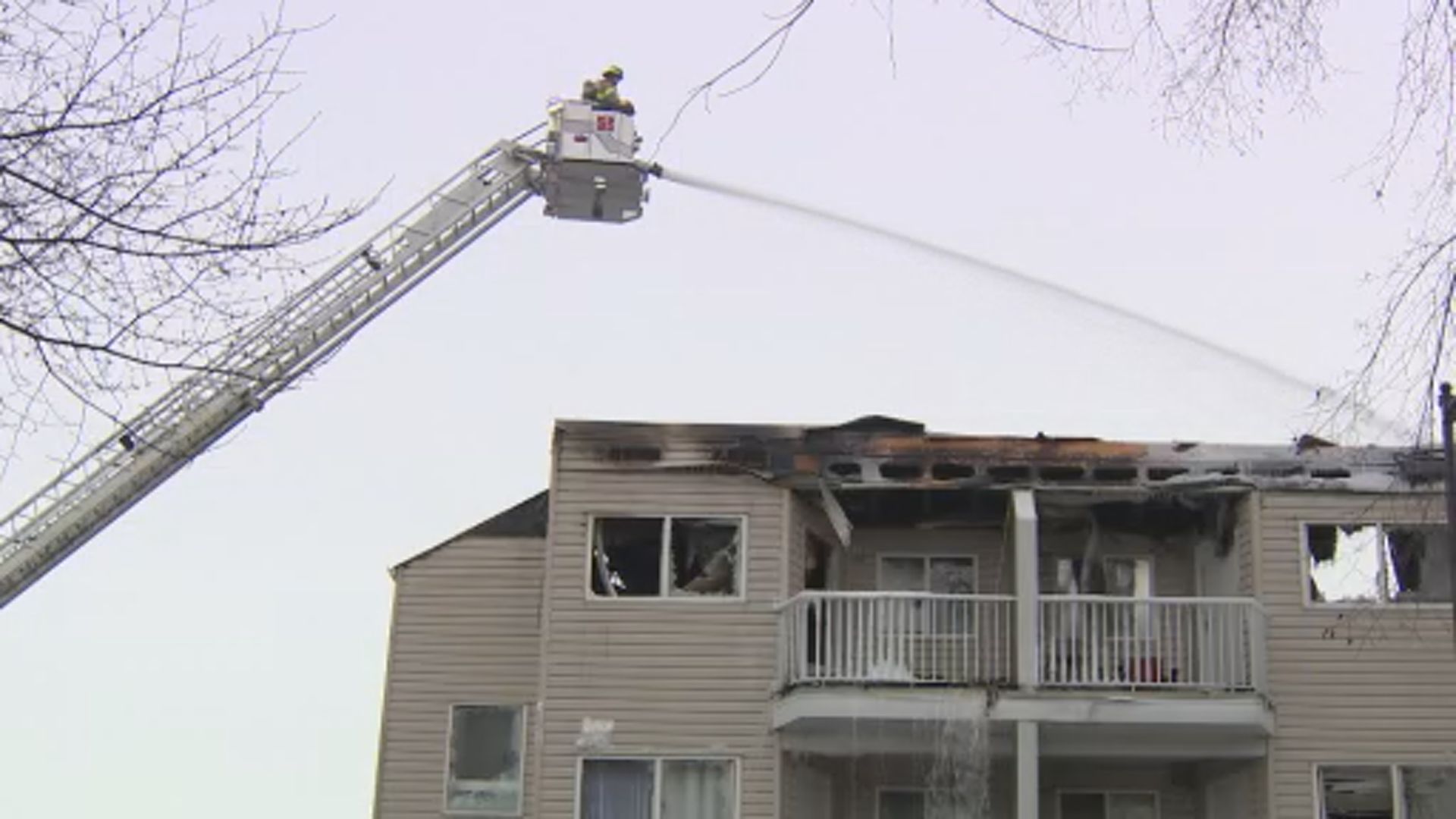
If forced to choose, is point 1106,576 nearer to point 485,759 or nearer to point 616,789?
point 616,789

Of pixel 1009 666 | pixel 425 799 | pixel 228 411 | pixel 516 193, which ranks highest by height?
pixel 516 193

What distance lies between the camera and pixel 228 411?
1992cm

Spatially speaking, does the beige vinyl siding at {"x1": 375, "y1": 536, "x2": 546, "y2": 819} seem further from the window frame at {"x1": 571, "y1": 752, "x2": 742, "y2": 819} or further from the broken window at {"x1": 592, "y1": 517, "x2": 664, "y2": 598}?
the window frame at {"x1": 571, "y1": 752, "x2": 742, "y2": 819}

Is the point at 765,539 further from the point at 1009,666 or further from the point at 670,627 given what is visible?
the point at 1009,666

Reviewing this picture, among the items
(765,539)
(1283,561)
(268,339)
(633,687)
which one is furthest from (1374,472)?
(268,339)

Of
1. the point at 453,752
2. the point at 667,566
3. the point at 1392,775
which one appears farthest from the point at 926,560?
the point at 453,752

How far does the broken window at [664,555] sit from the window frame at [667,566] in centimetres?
1

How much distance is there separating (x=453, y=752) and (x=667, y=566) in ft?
11.4

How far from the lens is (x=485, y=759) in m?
22.1

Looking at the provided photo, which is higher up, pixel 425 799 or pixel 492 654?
pixel 492 654

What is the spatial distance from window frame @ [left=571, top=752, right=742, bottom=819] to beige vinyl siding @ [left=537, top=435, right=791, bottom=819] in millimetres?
38

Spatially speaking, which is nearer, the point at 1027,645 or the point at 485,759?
the point at 1027,645

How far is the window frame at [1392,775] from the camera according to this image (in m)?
20.1

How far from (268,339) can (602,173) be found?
5.87 meters
